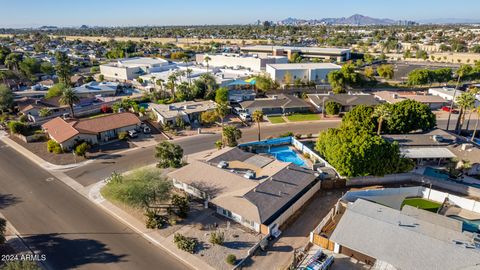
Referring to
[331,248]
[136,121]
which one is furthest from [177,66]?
[331,248]

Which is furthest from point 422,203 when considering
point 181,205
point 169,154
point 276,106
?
point 276,106

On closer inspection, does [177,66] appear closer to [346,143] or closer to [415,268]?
[346,143]

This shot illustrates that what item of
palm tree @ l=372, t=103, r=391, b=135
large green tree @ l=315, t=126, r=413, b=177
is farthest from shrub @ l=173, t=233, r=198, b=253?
palm tree @ l=372, t=103, r=391, b=135

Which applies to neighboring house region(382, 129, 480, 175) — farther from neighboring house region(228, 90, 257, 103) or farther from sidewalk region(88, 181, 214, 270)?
neighboring house region(228, 90, 257, 103)

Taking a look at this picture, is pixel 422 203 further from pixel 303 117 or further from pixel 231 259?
pixel 303 117

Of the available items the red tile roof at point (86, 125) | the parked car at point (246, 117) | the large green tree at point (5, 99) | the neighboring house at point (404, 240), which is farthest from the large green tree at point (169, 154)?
the large green tree at point (5, 99)
